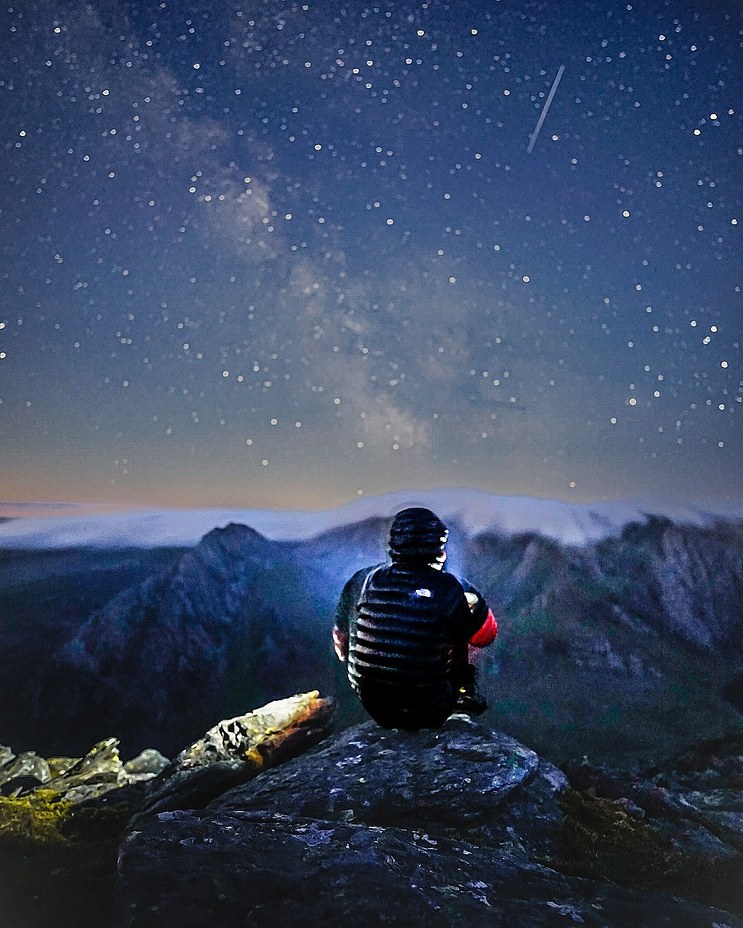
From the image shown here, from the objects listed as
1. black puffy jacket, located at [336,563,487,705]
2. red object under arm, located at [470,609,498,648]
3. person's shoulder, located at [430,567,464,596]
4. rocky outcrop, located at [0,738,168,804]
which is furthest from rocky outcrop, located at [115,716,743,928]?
rocky outcrop, located at [0,738,168,804]

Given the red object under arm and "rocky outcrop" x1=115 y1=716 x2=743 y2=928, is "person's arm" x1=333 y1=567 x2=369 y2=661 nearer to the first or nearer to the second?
the red object under arm

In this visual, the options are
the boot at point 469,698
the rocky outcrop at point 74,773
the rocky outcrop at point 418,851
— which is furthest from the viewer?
the rocky outcrop at point 74,773

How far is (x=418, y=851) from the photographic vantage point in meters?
4.98

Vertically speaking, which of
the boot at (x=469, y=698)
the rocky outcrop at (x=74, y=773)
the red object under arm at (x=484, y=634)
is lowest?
the rocky outcrop at (x=74, y=773)

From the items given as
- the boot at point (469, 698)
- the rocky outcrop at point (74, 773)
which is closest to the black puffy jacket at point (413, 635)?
the boot at point (469, 698)

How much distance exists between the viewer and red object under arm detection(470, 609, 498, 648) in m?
2.52

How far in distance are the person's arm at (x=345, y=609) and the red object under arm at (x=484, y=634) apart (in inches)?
25.9

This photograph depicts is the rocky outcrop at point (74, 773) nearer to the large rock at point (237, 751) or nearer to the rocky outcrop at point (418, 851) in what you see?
the large rock at point (237, 751)

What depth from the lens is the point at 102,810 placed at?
8.88 m

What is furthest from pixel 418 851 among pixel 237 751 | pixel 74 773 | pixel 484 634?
pixel 74 773

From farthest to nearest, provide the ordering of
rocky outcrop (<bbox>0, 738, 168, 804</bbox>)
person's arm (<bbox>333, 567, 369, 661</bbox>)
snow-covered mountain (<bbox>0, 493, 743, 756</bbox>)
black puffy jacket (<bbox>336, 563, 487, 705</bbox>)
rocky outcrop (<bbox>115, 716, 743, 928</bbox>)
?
snow-covered mountain (<bbox>0, 493, 743, 756</bbox>), rocky outcrop (<bbox>0, 738, 168, 804</bbox>), rocky outcrop (<bbox>115, 716, 743, 928</bbox>), person's arm (<bbox>333, 567, 369, 661</bbox>), black puffy jacket (<bbox>336, 563, 487, 705</bbox>)

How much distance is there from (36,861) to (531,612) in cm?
1384

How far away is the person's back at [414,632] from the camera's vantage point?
245cm

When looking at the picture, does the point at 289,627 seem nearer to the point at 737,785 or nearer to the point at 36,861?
the point at 36,861
